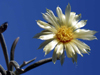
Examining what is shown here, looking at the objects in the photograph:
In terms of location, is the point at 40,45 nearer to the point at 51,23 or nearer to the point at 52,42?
the point at 52,42

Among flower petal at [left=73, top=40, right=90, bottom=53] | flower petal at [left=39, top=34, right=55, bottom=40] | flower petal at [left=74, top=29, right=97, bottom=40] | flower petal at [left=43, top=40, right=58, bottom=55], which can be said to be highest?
flower petal at [left=39, top=34, right=55, bottom=40]

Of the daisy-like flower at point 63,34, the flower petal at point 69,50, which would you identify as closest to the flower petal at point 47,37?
the daisy-like flower at point 63,34

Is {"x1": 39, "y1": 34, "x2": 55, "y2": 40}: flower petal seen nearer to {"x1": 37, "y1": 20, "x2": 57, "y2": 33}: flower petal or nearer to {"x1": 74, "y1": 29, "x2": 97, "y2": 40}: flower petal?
{"x1": 37, "y1": 20, "x2": 57, "y2": 33}: flower petal

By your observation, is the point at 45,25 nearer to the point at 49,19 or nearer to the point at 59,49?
the point at 49,19

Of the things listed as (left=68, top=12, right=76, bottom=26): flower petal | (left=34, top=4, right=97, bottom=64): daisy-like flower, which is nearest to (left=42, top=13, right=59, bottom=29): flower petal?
(left=34, top=4, right=97, bottom=64): daisy-like flower

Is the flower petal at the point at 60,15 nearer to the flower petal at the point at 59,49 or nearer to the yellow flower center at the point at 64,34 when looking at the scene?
the yellow flower center at the point at 64,34

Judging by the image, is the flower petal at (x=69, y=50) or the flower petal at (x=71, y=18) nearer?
the flower petal at (x=69, y=50)

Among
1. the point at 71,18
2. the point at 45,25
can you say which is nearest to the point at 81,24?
the point at 71,18

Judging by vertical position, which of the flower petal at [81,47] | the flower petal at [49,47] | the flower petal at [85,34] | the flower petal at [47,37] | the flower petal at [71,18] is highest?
the flower petal at [71,18]

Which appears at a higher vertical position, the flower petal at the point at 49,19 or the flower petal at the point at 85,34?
the flower petal at the point at 49,19
